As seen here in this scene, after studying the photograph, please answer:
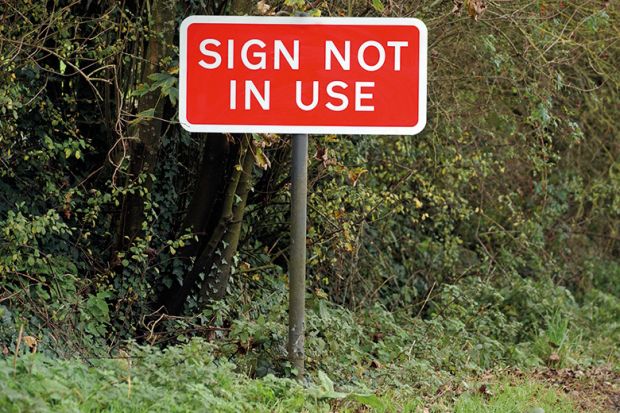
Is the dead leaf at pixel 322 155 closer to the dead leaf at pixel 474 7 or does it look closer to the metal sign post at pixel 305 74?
the dead leaf at pixel 474 7

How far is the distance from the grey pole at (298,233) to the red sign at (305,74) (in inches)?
6.6

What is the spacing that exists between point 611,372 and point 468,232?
3527 mm

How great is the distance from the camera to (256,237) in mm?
8969

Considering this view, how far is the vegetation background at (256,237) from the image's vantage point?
6.03 metres

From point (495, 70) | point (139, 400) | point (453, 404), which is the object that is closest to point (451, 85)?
point (495, 70)

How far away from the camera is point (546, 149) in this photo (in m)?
9.93

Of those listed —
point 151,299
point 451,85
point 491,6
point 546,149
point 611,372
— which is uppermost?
point 491,6

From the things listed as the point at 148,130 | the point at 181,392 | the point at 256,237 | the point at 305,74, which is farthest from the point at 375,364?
the point at 305,74

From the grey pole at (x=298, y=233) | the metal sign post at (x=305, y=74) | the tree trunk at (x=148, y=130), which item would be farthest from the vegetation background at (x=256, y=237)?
the metal sign post at (x=305, y=74)

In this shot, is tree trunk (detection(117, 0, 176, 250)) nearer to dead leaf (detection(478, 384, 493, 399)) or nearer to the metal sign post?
the metal sign post

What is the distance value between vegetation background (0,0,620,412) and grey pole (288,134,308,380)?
0.35 meters

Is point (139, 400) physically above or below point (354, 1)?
below

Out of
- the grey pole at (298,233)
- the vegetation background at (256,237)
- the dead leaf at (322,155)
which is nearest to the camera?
the grey pole at (298,233)

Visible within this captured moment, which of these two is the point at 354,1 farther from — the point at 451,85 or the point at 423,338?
the point at 423,338
